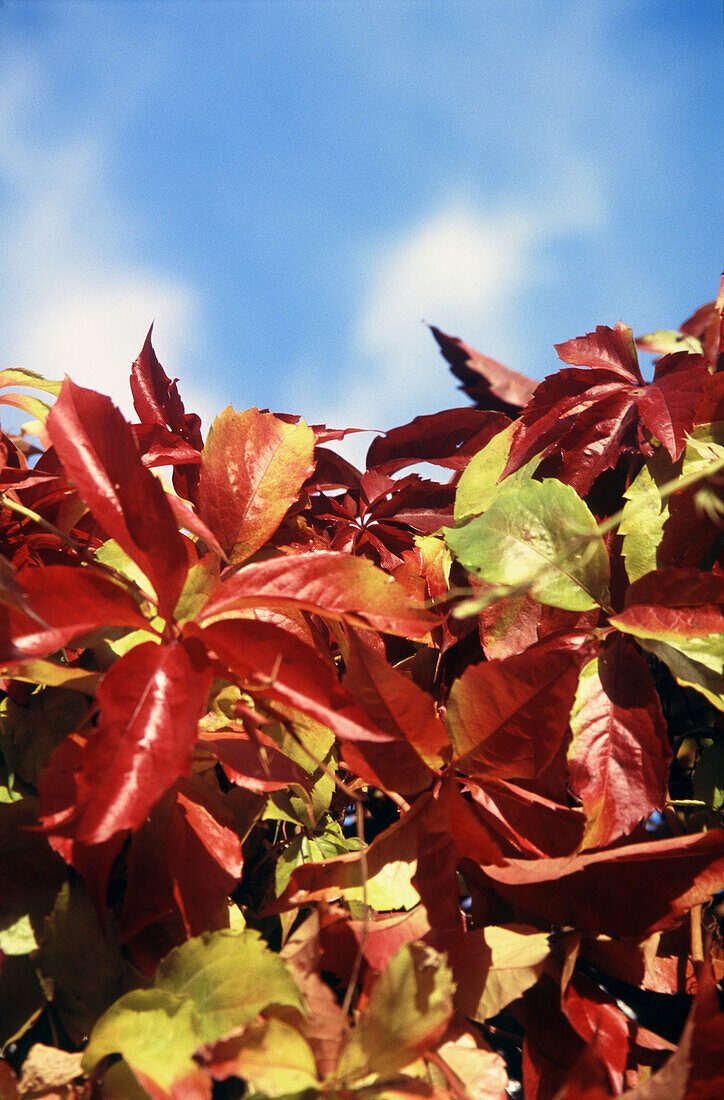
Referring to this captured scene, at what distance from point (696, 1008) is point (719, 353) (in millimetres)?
492

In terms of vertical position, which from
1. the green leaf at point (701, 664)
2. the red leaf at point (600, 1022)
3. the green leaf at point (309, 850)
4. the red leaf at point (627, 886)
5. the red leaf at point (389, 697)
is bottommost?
the red leaf at point (600, 1022)

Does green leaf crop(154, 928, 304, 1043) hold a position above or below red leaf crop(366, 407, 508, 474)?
below

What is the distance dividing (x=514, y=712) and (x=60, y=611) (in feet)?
0.74

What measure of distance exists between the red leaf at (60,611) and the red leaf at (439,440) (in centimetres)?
33

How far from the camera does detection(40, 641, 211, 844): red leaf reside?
0.32 m

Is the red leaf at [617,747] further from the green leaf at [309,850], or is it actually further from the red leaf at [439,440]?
the red leaf at [439,440]

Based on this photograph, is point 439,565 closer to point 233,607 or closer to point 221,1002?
point 233,607

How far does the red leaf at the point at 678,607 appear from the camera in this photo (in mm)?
420

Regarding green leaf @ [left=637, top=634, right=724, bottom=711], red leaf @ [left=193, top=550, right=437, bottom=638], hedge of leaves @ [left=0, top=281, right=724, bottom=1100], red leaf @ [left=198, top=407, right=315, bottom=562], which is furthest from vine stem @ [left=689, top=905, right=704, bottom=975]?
red leaf @ [left=198, top=407, right=315, bottom=562]

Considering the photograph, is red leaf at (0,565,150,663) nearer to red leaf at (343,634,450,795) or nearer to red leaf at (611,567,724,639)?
red leaf at (343,634,450,795)

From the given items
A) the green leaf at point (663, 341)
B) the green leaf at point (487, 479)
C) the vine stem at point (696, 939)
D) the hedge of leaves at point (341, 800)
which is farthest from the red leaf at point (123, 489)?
the green leaf at point (663, 341)

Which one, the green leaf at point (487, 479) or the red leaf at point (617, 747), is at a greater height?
the green leaf at point (487, 479)

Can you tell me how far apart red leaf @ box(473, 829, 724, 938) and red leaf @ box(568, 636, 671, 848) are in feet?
0.06

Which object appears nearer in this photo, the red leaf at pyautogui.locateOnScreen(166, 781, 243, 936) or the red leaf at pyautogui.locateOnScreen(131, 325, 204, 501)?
the red leaf at pyautogui.locateOnScreen(166, 781, 243, 936)
